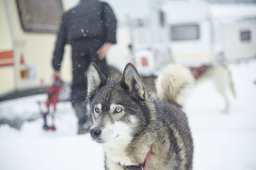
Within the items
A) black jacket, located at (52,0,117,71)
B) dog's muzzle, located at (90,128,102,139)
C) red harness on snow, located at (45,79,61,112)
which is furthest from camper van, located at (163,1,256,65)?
dog's muzzle, located at (90,128,102,139)

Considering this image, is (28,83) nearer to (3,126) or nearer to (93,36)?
(3,126)

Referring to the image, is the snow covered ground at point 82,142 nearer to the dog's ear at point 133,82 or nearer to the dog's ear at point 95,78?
the dog's ear at point 95,78

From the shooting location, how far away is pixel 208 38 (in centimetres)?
1062

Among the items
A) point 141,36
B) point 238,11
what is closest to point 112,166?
point 238,11

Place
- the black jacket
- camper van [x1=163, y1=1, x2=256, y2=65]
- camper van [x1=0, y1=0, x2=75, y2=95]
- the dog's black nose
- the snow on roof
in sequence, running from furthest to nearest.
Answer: camper van [x1=163, y1=1, x2=256, y2=65] < the snow on roof < camper van [x1=0, y1=0, x2=75, y2=95] < the black jacket < the dog's black nose

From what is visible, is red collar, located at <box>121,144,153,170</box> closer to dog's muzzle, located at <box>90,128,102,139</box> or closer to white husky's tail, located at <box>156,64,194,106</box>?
dog's muzzle, located at <box>90,128,102,139</box>

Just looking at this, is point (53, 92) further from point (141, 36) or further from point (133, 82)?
point (141, 36)

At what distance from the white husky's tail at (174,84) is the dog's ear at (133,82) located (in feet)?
1.95

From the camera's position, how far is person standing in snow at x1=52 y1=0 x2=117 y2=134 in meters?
3.87

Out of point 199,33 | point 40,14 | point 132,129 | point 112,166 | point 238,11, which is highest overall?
point 40,14

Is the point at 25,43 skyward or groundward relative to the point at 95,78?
skyward

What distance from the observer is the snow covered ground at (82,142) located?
10.4ft

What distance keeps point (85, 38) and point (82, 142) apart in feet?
3.37

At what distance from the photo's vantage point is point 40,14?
5719 mm
